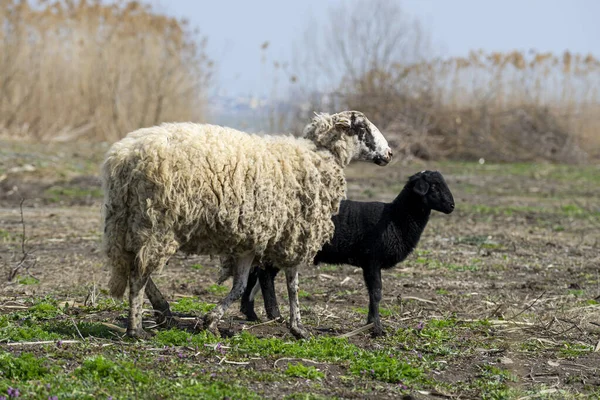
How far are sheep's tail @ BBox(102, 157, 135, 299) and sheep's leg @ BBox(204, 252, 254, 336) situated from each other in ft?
2.63

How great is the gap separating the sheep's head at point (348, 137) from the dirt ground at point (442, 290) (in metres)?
1.60

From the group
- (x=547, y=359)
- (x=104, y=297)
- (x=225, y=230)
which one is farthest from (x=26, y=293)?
(x=547, y=359)

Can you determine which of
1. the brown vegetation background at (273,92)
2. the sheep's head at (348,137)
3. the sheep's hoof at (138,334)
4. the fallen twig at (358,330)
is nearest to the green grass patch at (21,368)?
the sheep's hoof at (138,334)

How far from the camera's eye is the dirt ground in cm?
648

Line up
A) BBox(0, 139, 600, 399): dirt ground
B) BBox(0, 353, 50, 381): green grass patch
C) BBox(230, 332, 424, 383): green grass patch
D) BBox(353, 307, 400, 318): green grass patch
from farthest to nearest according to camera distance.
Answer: BBox(353, 307, 400, 318): green grass patch
BBox(0, 139, 600, 399): dirt ground
BBox(230, 332, 424, 383): green grass patch
BBox(0, 353, 50, 381): green grass patch

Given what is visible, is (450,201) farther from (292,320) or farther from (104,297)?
(104,297)

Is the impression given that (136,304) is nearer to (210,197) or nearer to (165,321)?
(165,321)

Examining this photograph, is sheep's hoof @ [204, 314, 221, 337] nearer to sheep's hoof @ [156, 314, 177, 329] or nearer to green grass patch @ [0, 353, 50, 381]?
sheep's hoof @ [156, 314, 177, 329]

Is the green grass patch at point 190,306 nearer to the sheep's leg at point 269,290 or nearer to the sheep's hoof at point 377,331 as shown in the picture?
the sheep's leg at point 269,290

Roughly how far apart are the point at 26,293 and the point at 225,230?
2.77m

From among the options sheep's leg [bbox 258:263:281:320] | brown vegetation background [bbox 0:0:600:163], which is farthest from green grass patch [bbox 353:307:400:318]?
brown vegetation background [bbox 0:0:600:163]

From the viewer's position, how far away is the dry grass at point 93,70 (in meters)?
26.8

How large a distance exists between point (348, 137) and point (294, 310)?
1722 millimetres

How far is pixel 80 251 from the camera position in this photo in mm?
11578
